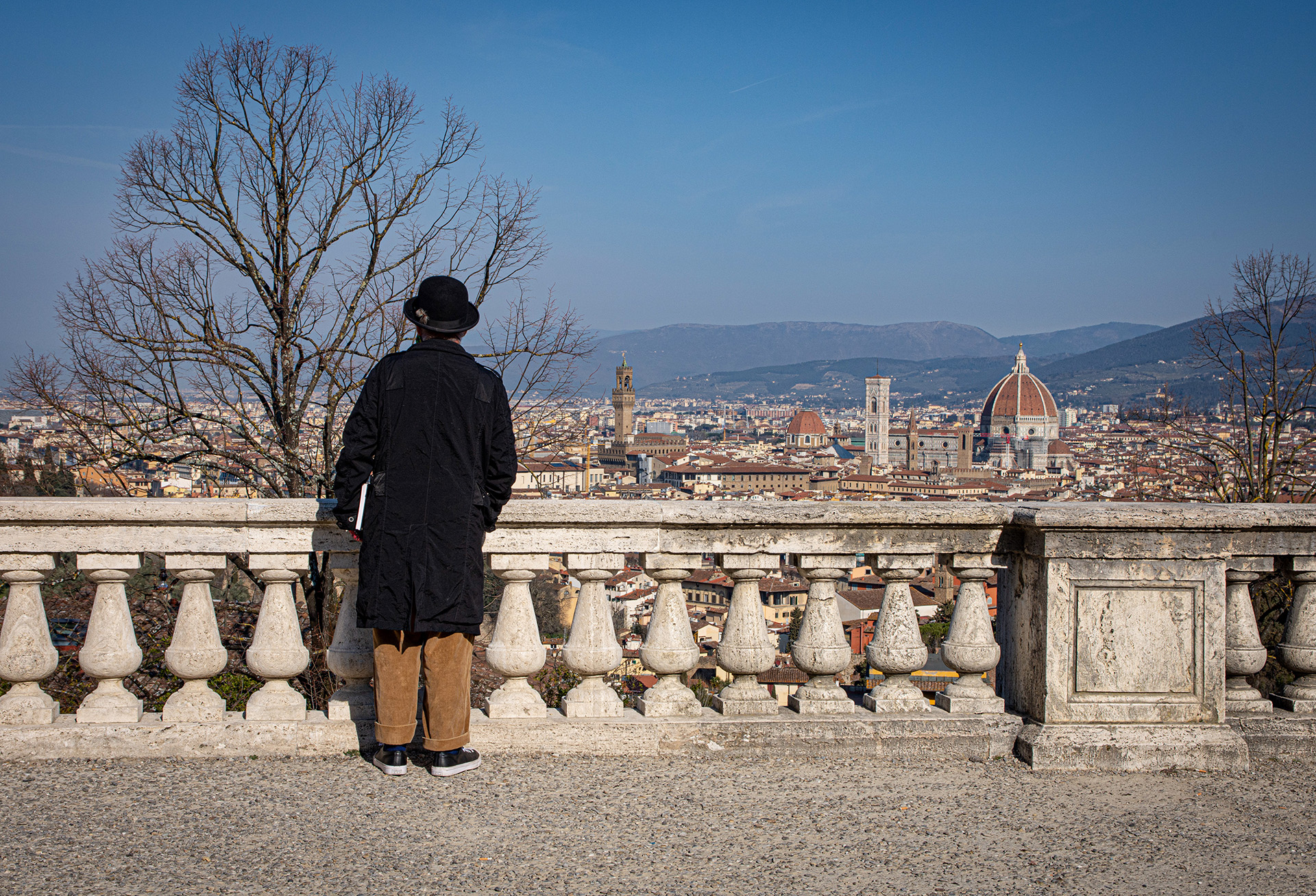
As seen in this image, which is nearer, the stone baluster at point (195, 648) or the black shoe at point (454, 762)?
the black shoe at point (454, 762)

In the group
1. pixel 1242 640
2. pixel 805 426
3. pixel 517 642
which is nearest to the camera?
pixel 517 642

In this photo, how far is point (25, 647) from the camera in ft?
8.58

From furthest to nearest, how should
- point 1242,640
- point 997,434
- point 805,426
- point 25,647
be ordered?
1. point 805,426
2. point 997,434
3. point 1242,640
4. point 25,647

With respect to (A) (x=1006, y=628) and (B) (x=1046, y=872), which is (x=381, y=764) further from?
(A) (x=1006, y=628)

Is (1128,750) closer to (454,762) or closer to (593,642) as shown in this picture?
(593,642)

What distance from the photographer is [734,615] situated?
2762 mm

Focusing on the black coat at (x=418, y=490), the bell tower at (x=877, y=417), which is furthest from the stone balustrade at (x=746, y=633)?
the bell tower at (x=877, y=417)

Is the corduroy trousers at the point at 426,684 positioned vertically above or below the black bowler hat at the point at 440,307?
below

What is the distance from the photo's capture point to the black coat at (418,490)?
236 cm

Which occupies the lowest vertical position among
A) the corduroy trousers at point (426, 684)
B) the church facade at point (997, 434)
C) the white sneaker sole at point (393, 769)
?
the white sneaker sole at point (393, 769)

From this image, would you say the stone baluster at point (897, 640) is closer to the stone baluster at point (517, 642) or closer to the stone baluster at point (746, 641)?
the stone baluster at point (746, 641)

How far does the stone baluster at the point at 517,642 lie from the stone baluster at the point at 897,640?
3.14ft

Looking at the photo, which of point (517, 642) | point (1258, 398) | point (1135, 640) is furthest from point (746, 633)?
point (1258, 398)

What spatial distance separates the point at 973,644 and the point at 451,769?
A: 1.50m
